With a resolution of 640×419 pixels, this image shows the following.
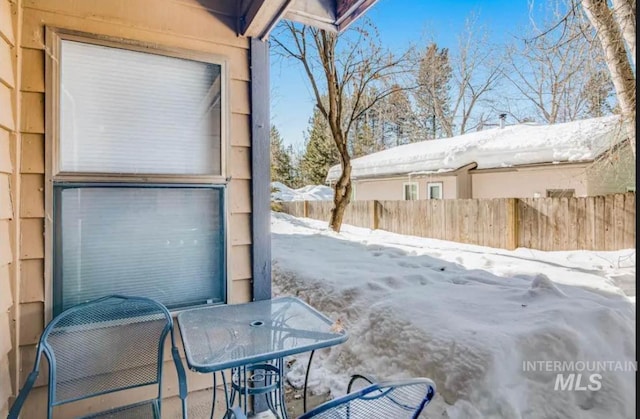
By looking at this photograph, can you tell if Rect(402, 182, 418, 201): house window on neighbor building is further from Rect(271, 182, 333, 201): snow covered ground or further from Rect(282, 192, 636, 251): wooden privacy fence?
Rect(271, 182, 333, 201): snow covered ground

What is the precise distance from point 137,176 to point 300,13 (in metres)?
1.26

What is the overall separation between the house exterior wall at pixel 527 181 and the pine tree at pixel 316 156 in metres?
10.2

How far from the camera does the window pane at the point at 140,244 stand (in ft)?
5.67

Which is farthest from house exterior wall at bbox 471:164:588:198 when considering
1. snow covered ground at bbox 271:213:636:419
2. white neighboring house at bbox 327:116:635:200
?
snow covered ground at bbox 271:213:636:419

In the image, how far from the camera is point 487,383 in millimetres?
1944

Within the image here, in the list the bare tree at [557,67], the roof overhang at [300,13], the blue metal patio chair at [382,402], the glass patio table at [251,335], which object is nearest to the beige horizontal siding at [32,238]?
the glass patio table at [251,335]

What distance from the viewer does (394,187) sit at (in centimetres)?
1187

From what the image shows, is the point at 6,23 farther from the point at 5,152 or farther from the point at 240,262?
the point at 240,262

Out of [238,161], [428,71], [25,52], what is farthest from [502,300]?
[428,71]

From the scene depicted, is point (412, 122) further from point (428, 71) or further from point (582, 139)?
point (582, 139)

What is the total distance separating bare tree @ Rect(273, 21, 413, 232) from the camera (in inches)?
308

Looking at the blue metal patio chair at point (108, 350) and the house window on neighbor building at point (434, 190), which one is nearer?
the blue metal patio chair at point (108, 350)

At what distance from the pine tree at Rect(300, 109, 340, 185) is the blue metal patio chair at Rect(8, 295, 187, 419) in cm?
1718

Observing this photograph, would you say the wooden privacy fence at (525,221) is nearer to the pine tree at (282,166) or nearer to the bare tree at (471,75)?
the bare tree at (471,75)
